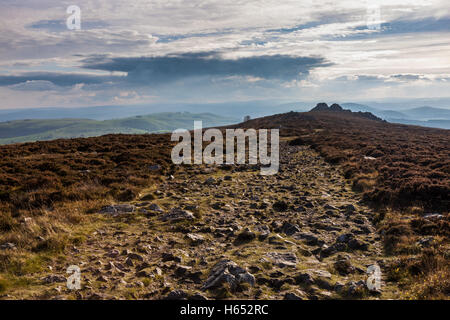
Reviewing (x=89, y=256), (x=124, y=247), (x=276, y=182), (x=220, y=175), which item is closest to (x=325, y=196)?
(x=276, y=182)

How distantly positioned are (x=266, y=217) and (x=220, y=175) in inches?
348

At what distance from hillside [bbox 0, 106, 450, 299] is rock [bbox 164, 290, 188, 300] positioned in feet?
0.08

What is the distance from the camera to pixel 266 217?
1187 cm

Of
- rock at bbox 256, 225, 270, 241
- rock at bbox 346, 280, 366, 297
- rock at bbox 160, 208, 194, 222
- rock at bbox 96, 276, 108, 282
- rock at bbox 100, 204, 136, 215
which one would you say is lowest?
rock at bbox 256, 225, 270, 241

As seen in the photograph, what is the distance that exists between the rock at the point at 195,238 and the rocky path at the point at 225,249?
4 centimetres

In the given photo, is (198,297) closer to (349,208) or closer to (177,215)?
(177,215)

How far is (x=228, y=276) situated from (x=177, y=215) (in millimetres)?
5272

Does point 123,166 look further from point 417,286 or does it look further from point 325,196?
point 417,286

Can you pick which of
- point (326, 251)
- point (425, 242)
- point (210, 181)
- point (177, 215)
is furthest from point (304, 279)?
point (210, 181)

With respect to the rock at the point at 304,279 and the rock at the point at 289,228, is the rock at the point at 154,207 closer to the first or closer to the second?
the rock at the point at 289,228

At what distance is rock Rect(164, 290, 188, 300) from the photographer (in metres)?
5.99

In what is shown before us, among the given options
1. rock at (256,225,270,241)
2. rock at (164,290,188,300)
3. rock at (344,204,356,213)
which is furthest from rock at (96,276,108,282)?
rock at (344,204,356,213)

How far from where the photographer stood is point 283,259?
802 cm

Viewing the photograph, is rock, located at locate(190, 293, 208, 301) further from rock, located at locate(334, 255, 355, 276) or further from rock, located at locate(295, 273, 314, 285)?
rock, located at locate(334, 255, 355, 276)
